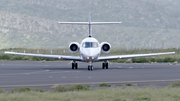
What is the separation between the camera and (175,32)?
18238 cm

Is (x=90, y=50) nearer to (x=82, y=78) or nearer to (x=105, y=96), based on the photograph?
(x=82, y=78)

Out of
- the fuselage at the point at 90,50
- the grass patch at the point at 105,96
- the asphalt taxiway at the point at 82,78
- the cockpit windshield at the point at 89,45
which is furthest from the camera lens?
the cockpit windshield at the point at 89,45

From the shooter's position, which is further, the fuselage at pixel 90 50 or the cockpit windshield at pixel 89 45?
the cockpit windshield at pixel 89 45

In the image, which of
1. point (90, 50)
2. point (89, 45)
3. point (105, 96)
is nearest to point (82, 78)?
point (105, 96)

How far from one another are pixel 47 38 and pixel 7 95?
164595 mm

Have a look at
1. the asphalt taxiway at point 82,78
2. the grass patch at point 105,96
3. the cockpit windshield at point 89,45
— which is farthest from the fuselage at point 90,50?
the grass patch at point 105,96

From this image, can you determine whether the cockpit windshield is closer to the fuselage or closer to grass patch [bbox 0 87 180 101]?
the fuselage

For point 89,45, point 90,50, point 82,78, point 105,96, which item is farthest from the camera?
point 89,45

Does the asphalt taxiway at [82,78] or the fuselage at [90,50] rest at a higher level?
the fuselage at [90,50]

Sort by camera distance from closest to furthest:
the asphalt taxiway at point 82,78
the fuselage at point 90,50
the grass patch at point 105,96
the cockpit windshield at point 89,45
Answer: the grass patch at point 105,96 → the asphalt taxiway at point 82,78 → the fuselage at point 90,50 → the cockpit windshield at point 89,45

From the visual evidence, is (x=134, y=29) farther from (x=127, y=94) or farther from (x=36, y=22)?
(x=127, y=94)

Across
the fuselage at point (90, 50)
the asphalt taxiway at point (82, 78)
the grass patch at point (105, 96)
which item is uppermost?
the fuselage at point (90, 50)

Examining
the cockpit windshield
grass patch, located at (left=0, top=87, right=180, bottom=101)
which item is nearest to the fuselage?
the cockpit windshield

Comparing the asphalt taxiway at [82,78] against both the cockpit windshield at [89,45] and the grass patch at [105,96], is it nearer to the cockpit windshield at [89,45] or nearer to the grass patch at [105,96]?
the grass patch at [105,96]
